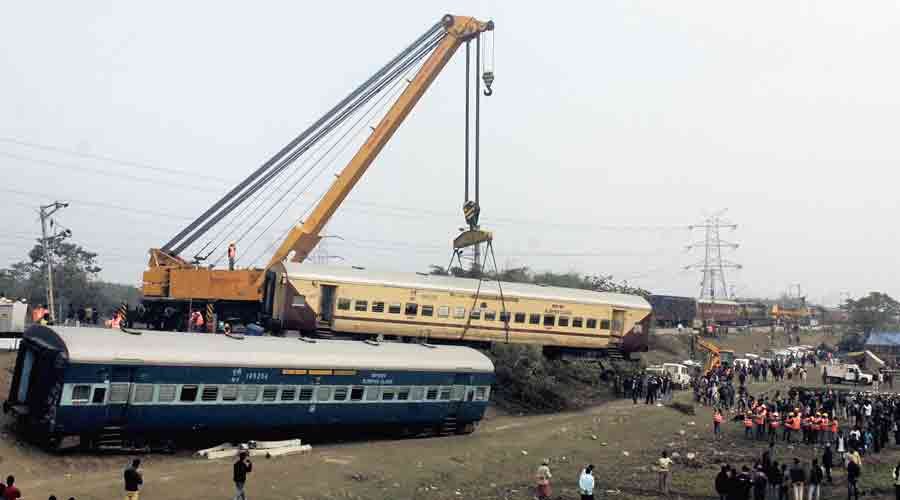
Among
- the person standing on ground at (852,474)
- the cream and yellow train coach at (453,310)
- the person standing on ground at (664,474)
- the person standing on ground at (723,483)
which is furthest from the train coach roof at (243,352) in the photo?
the person standing on ground at (852,474)

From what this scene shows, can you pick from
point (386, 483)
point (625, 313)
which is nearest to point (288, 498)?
point (386, 483)

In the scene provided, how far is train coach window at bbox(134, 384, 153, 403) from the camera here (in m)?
21.0

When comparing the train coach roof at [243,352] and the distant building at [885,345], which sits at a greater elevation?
the distant building at [885,345]

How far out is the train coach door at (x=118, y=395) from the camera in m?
20.6

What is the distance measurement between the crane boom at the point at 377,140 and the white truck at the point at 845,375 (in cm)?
2946

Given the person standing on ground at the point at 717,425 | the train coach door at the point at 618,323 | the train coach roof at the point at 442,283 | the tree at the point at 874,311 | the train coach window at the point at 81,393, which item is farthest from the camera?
the tree at the point at 874,311

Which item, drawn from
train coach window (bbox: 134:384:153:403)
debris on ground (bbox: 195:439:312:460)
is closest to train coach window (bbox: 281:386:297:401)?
debris on ground (bbox: 195:439:312:460)

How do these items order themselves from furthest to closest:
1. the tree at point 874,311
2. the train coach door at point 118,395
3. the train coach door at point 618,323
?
1. the tree at point 874,311
2. the train coach door at point 618,323
3. the train coach door at point 118,395

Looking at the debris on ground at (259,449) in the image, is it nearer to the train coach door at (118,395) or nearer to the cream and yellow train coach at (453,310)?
the train coach door at (118,395)

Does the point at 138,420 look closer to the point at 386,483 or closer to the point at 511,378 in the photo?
the point at 386,483

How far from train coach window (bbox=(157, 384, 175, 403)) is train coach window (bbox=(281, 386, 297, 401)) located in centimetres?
336

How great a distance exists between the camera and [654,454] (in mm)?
27531

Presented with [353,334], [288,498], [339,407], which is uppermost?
[353,334]

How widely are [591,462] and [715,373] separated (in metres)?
24.2
